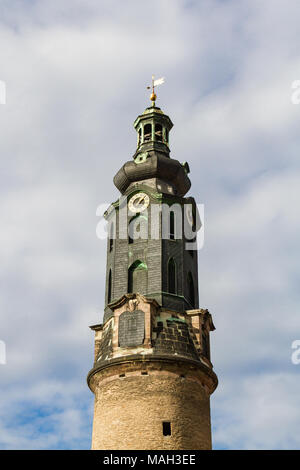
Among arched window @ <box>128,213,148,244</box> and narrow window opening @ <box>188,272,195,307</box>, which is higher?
arched window @ <box>128,213,148,244</box>

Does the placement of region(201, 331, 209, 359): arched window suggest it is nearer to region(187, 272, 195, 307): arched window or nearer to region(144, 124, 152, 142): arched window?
region(187, 272, 195, 307): arched window

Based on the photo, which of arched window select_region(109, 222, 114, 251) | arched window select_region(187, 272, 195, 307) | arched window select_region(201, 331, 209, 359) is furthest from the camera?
arched window select_region(109, 222, 114, 251)

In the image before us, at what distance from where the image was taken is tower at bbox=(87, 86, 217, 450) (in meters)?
32.8

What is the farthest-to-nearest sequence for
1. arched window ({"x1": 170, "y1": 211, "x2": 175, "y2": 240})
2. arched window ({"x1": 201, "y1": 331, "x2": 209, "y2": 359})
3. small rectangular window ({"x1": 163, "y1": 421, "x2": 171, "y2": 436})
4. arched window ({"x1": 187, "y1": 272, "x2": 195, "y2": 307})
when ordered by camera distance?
1. arched window ({"x1": 170, "y1": 211, "x2": 175, "y2": 240})
2. arched window ({"x1": 187, "y1": 272, "x2": 195, "y2": 307})
3. arched window ({"x1": 201, "y1": 331, "x2": 209, "y2": 359})
4. small rectangular window ({"x1": 163, "y1": 421, "x2": 171, "y2": 436})

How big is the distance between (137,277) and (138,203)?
5120 millimetres

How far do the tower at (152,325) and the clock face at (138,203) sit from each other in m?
0.07

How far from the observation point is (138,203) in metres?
40.6

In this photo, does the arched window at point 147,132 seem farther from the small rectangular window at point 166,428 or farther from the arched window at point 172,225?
the small rectangular window at point 166,428

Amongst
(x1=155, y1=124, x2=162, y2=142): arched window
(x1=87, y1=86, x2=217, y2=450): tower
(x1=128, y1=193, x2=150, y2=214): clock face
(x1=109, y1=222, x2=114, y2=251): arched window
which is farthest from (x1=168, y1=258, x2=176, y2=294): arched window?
(x1=155, y1=124, x2=162, y2=142): arched window

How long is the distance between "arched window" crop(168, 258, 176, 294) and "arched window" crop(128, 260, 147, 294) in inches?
57.3

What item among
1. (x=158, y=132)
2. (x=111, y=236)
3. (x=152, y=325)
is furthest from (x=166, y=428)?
(x=158, y=132)

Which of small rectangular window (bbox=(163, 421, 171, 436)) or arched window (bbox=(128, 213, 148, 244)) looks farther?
arched window (bbox=(128, 213, 148, 244))

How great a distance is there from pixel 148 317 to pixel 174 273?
166 inches
